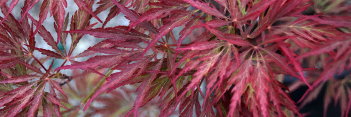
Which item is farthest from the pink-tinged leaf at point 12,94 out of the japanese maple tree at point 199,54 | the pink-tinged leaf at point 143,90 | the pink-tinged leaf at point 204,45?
the pink-tinged leaf at point 204,45

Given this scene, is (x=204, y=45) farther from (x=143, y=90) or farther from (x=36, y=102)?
(x=36, y=102)

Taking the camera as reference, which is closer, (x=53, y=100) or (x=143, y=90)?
(x=143, y=90)

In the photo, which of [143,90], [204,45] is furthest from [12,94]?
[204,45]

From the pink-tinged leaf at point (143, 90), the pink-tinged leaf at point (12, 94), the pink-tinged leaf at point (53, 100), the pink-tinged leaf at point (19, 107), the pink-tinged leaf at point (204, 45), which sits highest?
the pink-tinged leaf at point (12, 94)

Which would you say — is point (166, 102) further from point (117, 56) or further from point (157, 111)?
point (157, 111)

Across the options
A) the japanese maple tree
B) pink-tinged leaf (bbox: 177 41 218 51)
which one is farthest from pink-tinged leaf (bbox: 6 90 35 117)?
pink-tinged leaf (bbox: 177 41 218 51)

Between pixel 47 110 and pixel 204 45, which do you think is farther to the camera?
pixel 47 110

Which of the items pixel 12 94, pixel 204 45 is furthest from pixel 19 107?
pixel 204 45

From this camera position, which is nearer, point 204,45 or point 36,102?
point 204,45

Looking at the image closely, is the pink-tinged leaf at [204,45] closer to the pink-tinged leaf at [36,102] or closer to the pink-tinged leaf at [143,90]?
the pink-tinged leaf at [143,90]

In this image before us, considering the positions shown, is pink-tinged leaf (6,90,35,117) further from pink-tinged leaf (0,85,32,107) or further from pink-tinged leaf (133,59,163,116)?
pink-tinged leaf (133,59,163,116)

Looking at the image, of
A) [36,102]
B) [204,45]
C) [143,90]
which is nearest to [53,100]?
[36,102]

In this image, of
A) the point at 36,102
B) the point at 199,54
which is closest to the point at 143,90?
the point at 199,54

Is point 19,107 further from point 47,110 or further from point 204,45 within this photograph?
point 204,45
